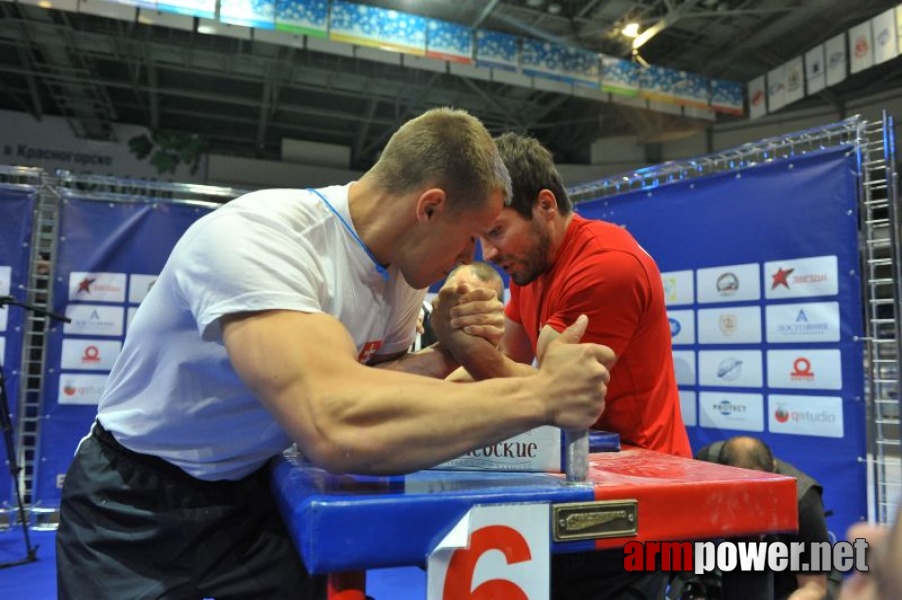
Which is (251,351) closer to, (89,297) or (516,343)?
(516,343)

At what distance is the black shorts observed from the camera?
1.17 metres

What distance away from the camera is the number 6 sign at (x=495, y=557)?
735mm

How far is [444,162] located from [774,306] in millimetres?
2763

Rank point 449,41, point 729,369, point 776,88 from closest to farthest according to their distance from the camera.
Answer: point 729,369
point 449,41
point 776,88

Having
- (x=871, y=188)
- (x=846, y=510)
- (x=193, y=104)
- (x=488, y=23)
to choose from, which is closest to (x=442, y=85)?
(x=488, y=23)

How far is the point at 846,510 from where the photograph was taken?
2.92 meters

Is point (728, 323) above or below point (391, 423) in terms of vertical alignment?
above

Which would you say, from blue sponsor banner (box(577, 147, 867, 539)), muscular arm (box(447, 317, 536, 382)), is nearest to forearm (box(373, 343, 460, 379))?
muscular arm (box(447, 317, 536, 382))

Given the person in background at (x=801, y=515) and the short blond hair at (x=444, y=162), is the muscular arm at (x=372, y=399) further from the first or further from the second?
the person in background at (x=801, y=515)

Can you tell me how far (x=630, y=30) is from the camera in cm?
763

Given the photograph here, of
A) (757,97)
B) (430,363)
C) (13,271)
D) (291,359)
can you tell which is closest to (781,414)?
(430,363)

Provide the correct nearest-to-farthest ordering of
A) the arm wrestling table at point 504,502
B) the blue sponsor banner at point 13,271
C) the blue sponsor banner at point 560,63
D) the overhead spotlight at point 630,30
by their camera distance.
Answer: the arm wrestling table at point 504,502 → the blue sponsor banner at point 13,271 → the overhead spotlight at point 630,30 → the blue sponsor banner at point 560,63

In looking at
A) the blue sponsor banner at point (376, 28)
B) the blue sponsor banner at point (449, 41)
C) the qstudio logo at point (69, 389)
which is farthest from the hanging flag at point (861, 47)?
the qstudio logo at point (69, 389)

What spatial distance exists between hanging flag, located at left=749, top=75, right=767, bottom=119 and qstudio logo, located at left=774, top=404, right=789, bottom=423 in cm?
695
